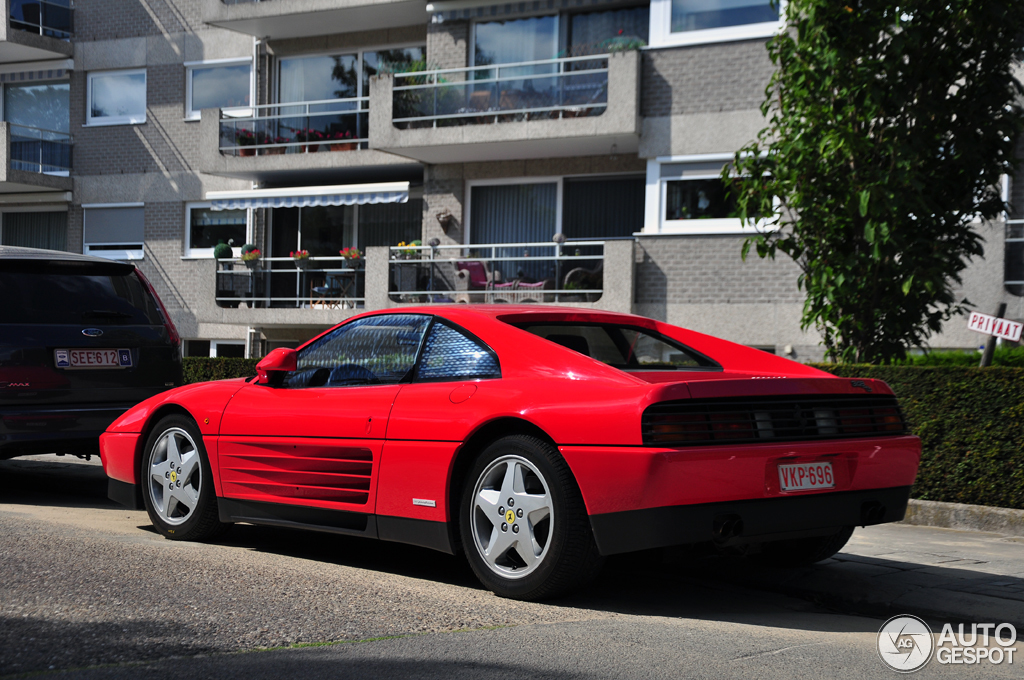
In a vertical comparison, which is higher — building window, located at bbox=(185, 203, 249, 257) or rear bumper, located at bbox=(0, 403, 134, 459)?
building window, located at bbox=(185, 203, 249, 257)

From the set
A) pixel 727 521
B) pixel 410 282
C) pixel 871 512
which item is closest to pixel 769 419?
pixel 727 521

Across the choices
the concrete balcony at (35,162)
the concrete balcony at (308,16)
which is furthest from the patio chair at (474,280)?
the concrete balcony at (35,162)

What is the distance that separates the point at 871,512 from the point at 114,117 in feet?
78.8

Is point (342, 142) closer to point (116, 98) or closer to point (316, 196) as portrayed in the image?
point (316, 196)

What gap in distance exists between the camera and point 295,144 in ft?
71.8

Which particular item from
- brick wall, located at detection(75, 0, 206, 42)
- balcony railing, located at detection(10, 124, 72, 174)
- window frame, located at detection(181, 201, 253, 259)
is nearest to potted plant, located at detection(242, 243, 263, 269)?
window frame, located at detection(181, 201, 253, 259)

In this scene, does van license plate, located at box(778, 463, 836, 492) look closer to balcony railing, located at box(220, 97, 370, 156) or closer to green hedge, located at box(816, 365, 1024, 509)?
green hedge, located at box(816, 365, 1024, 509)

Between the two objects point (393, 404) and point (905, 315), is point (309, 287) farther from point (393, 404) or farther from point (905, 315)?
point (393, 404)

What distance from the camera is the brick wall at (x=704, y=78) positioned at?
54.2 ft

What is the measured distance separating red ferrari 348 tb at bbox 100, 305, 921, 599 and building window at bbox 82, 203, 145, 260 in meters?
20.0

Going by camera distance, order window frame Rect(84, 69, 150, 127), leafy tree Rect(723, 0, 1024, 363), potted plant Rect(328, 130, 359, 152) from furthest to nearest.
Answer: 1. window frame Rect(84, 69, 150, 127)
2. potted plant Rect(328, 130, 359, 152)
3. leafy tree Rect(723, 0, 1024, 363)

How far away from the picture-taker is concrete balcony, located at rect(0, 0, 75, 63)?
82.3ft

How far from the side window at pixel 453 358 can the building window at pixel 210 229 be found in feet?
63.3

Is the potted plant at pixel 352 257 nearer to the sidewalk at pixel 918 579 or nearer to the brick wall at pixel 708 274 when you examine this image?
the brick wall at pixel 708 274
